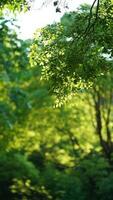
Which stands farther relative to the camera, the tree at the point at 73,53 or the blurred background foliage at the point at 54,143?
the blurred background foliage at the point at 54,143

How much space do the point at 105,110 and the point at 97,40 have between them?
26.7 meters

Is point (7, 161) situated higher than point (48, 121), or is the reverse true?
point (48, 121)

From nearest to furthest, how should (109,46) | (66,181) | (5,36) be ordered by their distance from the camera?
1. (109,46)
2. (5,36)
3. (66,181)

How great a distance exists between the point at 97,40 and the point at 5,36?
9149 millimetres

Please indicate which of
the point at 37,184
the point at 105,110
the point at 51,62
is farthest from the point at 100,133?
the point at 51,62

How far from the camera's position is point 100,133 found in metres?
37.7

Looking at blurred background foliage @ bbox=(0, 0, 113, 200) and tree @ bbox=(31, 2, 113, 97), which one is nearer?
tree @ bbox=(31, 2, 113, 97)

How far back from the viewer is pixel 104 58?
13.6m

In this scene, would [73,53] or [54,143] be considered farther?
[54,143]

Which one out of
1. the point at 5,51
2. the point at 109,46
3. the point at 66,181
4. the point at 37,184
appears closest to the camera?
the point at 109,46

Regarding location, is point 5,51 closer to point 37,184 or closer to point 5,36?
point 5,36

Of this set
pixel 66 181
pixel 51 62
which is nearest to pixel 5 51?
pixel 51 62

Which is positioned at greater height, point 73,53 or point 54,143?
point 54,143

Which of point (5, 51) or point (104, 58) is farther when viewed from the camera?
point (5, 51)
